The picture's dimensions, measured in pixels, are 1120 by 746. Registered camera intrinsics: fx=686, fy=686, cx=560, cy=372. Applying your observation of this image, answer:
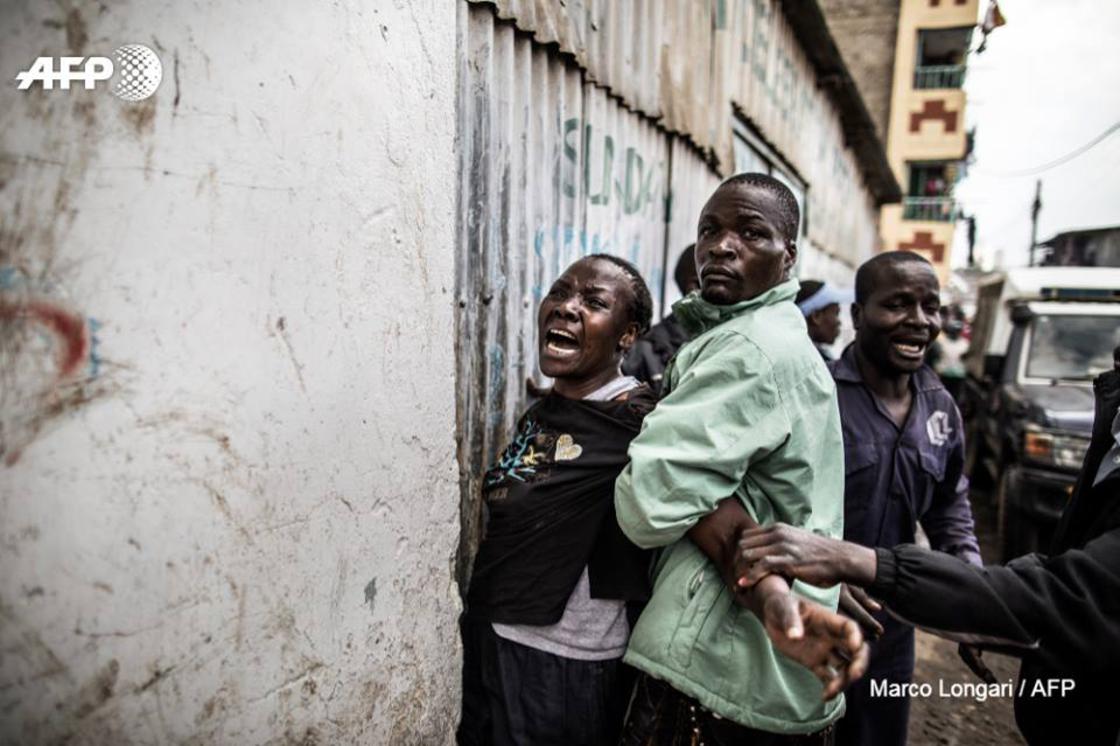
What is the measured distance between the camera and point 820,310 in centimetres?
418

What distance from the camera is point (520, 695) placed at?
1797 millimetres

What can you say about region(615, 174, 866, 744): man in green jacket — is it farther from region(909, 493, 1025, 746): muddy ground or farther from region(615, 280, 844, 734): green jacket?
region(909, 493, 1025, 746): muddy ground

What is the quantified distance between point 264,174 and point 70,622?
2.89 feet

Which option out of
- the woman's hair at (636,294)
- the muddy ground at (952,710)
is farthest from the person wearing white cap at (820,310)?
the woman's hair at (636,294)

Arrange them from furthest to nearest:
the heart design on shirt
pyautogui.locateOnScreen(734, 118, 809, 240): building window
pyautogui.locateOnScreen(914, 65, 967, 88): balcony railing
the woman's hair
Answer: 1. pyautogui.locateOnScreen(914, 65, 967, 88): balcony railing
2. pyautogui.locateOnScreen(734, 118, 809, 240): building window
3. the woman's hair
4. the heart design on shirt

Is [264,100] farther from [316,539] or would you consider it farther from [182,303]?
[316,539]

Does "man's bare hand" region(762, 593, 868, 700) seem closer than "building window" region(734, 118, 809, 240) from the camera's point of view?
Yes

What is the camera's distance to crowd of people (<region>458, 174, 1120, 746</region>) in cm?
137

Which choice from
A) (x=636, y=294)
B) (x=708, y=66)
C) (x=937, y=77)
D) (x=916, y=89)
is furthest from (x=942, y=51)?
(x=636, y=294)

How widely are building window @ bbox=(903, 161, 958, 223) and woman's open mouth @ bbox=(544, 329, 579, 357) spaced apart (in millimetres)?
24622

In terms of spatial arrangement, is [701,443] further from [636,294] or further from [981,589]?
[636,294]

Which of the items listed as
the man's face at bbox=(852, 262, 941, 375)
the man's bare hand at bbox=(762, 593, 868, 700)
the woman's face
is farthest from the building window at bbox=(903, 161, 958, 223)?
the man's bare hand at bbox=(762, 593, 868, 700)

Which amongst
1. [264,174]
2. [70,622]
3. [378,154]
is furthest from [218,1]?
[70,622]

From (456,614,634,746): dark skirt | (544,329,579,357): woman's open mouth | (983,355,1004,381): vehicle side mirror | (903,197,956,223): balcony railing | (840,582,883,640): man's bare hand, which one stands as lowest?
(456,614,634,746): dark skirt
